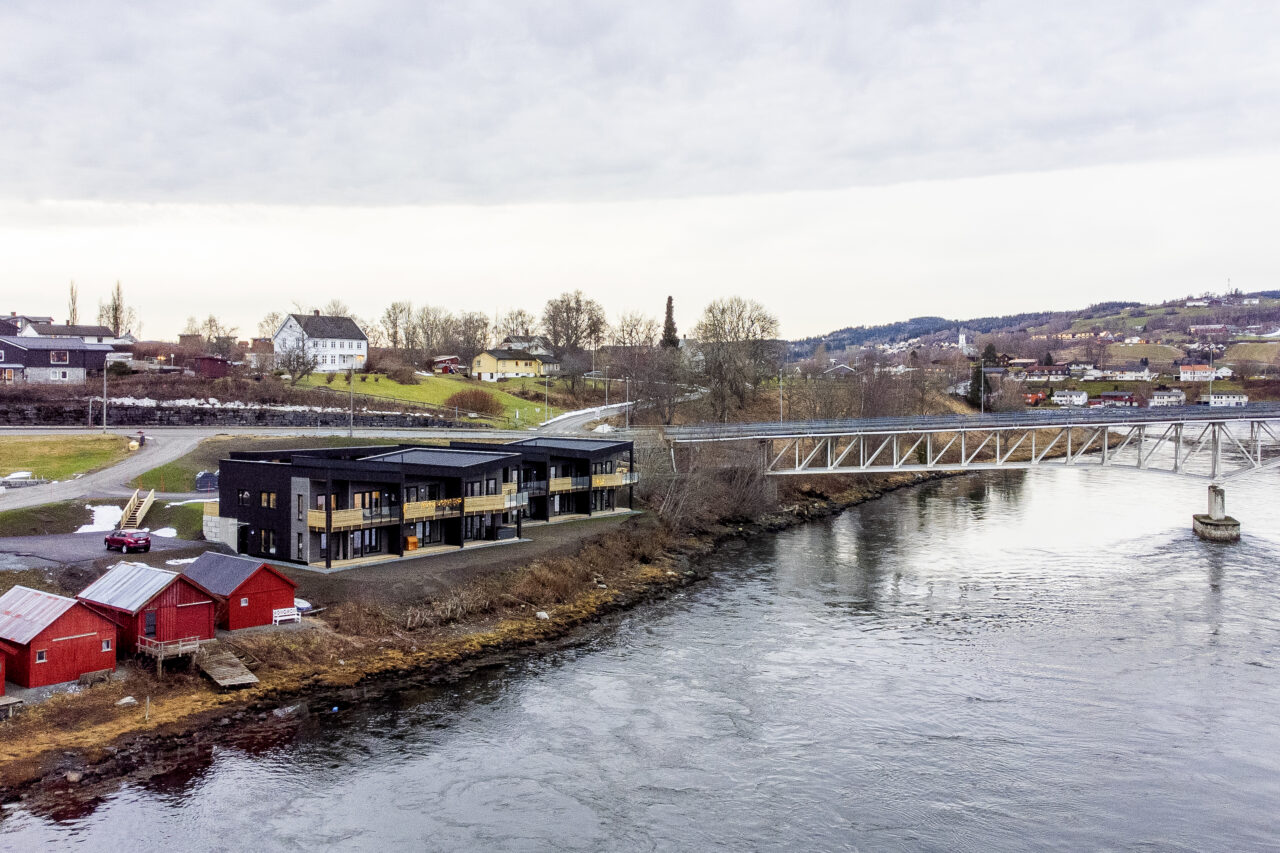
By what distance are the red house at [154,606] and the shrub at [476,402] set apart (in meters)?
66.8

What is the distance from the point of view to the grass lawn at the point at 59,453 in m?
62.1

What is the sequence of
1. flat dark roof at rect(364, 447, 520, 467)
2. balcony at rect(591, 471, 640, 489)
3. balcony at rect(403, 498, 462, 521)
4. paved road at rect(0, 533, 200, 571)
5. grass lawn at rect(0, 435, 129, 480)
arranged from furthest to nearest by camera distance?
balcony at rect(591, 471, 640, 489) → grass lawn at rect(0, 435, 129, 480) → flat dark roof at rect(364, 447, 520, 467) → balcony at rect(403, 498, 462, 521) → paved road at rect(0, 533, 200, 571)

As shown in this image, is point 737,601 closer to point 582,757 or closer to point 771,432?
point 582,757

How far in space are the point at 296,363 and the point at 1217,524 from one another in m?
88.5

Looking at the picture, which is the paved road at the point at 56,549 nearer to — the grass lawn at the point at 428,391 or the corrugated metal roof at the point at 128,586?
the corrugated metal roof at the point at 128,586

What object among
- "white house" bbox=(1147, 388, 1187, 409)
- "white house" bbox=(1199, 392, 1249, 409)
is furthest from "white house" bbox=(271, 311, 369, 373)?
"white house" bbox=(1199, 392, 1249, 409)

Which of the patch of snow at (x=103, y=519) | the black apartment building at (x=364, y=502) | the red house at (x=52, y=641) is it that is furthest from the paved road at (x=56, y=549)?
the red house at (x=52, y=641)

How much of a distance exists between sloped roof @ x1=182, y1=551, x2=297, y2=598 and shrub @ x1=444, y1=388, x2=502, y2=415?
6343 centimetres

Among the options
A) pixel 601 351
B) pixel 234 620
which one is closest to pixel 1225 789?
pixel 234 620

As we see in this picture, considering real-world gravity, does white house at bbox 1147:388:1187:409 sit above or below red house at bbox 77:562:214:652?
above

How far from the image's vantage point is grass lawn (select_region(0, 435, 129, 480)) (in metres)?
62.1

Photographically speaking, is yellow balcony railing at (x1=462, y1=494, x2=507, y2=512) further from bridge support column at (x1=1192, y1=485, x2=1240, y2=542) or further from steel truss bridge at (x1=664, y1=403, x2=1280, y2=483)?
bridge support column at (x1=1192, y1=485, x2=1240, y2=542)

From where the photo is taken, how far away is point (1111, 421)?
235ft

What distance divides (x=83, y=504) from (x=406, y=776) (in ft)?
116
